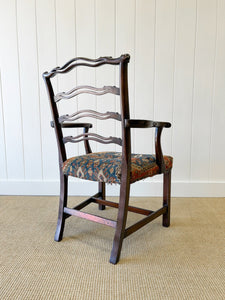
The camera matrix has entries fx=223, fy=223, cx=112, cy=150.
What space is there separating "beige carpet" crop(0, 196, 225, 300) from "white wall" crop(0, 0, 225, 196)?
480 millimetres

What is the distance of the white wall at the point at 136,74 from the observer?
1.87m

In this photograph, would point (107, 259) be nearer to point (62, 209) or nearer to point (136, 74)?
point (62, 209)

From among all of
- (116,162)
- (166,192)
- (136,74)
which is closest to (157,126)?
(116,162)

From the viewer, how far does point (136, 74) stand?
1944mm

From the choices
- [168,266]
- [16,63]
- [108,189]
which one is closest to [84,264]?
[168,266]

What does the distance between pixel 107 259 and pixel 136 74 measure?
148 cm

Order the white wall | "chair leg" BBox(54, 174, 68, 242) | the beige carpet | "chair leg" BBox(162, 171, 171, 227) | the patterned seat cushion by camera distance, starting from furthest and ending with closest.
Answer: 1. the white wall
2. "chair leg" BBox(162, 171, 171, 227)
3. "chair leg" BBox(54, 174, 68, 242)
4. the patterned seat cushion
5. the beige carpet

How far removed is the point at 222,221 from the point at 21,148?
1.77 m

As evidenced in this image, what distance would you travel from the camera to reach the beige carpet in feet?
3.08

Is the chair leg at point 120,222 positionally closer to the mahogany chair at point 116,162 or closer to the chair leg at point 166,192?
the mahogany chair at point 116,162

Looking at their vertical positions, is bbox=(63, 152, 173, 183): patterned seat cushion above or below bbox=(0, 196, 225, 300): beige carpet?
above

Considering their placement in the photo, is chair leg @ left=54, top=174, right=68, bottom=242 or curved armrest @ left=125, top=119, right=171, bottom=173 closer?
curved armrest @ left=125, top=119, right=171, bottom=173

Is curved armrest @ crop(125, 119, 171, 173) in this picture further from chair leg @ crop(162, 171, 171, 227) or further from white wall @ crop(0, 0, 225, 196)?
white wall @ crop(0, 0, 225, 196)

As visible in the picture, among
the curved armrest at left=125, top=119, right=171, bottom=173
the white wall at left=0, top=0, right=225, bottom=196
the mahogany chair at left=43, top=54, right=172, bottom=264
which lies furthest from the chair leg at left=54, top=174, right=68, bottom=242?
the white wall at left=0, top=0, right=225, bottom=196
